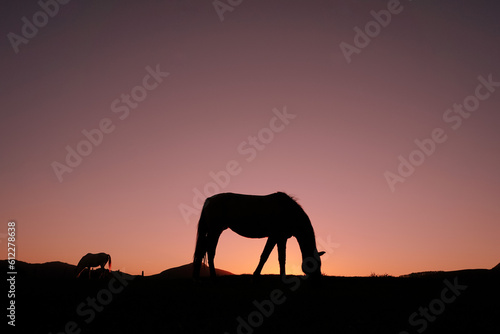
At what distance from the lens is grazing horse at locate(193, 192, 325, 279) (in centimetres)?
1438

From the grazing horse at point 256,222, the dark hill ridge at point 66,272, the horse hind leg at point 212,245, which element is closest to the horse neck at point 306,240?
the grazing horse at point 256,222

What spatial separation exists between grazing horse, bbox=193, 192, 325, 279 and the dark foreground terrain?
3.99 m

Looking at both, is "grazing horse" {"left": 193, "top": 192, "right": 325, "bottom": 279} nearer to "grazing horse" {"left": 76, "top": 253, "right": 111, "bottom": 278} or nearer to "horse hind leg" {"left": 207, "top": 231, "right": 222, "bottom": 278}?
"horse hind leg" {"left": 207, "top": 231, "right": 222, "bottom": 278}

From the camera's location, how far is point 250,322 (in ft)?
23.7

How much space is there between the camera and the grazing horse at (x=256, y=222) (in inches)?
566

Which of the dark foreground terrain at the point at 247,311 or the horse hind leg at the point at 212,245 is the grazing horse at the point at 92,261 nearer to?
the horse hind leg at the point at 212,245

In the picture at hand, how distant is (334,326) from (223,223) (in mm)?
8177

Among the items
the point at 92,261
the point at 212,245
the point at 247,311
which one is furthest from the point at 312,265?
the point at 92,261

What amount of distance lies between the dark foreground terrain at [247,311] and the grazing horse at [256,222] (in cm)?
399

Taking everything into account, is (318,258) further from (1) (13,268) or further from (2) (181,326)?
(1) (13,268)

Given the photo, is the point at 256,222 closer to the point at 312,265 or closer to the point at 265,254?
the point at 265,254

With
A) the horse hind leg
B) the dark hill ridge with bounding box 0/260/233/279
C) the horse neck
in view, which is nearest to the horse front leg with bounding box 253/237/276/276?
the horse neck

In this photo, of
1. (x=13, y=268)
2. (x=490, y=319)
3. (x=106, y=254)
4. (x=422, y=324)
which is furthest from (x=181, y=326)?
(x=106, y=254)

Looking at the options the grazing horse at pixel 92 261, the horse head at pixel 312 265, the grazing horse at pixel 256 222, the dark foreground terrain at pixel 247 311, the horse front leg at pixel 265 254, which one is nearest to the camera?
the dark foreground terrain at pixel 247 311
